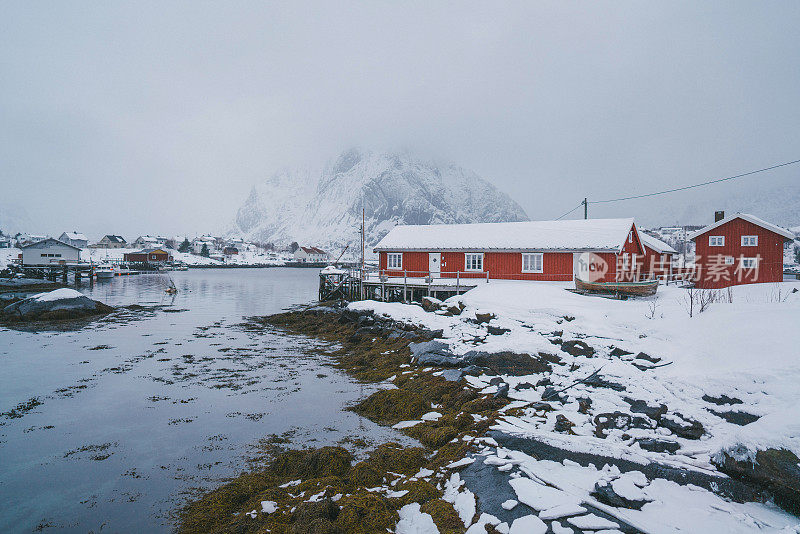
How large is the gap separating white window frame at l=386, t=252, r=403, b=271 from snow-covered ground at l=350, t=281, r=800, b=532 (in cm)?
1912

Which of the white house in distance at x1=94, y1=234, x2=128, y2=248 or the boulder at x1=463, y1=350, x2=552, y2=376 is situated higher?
the white house in distance at x1=94, y1=234, x2=128, y2=248

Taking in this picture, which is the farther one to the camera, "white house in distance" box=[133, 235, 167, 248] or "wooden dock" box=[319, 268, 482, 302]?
"white house in distance" box=[133, 235, 167, 248]

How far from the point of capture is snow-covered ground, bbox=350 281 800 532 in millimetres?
5742

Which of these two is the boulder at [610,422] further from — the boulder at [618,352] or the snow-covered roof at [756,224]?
the snow-covered roof at [756,224]

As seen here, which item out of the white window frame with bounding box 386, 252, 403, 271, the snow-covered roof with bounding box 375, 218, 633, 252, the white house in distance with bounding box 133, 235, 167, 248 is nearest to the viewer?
the snow-covered roof with bounding box 375, 218, 633, 252

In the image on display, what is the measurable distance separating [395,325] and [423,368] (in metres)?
7.34

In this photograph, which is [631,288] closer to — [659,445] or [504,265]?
[504,265]

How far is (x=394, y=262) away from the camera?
35.6 metres

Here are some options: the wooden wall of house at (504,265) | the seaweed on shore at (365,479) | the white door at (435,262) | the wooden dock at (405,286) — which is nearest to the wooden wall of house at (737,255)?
the wooden wall of house at (504,265)

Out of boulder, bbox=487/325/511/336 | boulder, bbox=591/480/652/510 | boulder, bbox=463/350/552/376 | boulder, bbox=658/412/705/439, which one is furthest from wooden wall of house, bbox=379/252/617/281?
boulder, bbox=591/480/652/510

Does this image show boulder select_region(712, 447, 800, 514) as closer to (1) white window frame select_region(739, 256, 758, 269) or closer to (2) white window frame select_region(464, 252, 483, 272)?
(2) white window frame select_region(464, 252, 483, 272)

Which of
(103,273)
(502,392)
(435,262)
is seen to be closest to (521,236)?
(435,262)

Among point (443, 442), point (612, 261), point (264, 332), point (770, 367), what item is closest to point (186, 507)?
point (443, 442)

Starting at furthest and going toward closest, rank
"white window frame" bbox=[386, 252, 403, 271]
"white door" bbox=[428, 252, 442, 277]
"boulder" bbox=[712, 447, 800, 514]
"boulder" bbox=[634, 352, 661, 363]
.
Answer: "white window frame" bbox=[386, 252, 403, 271] → "white door" bbox=[428, 252, 442, 277] → "boulder" bbox=[634, 352, 661, 363] → "boulder" bbox=[712, 447, 800, 514]
